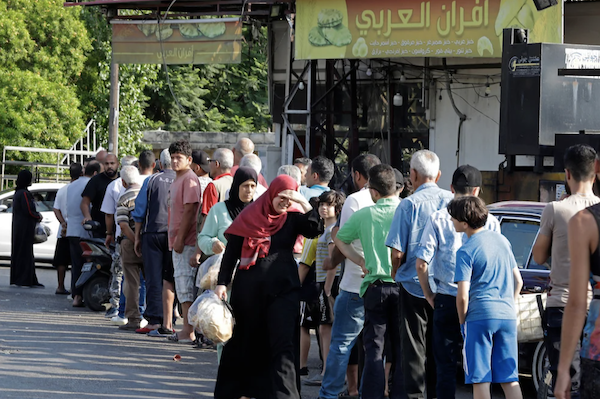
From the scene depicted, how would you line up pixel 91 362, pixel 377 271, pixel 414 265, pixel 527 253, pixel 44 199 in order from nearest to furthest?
pixel 414 265
pixel 377 271
pixel 527 253
pixel 91 362
pixel 44 199

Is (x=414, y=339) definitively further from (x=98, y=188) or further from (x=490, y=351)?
(x=98, y=188)

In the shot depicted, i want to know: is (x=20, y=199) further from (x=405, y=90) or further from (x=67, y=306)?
(x=405, y=90)

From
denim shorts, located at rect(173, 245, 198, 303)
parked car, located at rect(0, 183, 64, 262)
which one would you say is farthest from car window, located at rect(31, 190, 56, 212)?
denim shorts, located at rect(173, 245, 198, 303)

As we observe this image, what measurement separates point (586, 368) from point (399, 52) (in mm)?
11786

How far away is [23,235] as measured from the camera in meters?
14.8

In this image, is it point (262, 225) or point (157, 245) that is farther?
point (157, 245)

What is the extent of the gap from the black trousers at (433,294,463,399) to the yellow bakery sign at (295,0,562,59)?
8526 mm

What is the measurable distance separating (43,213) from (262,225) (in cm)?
1199

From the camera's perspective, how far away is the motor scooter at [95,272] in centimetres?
1245

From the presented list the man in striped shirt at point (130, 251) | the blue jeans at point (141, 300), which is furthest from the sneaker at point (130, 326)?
the blue jeans at point (141, 300)

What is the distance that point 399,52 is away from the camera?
15.3 m

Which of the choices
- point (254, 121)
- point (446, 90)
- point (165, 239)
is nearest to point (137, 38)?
point (446, 90)

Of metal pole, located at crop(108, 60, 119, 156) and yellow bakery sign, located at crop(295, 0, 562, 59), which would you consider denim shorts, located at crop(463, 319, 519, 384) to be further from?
metal pole, located at crop(108, 60, 119, 156)

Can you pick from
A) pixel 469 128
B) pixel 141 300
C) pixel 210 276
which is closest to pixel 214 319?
pixel 210 276
